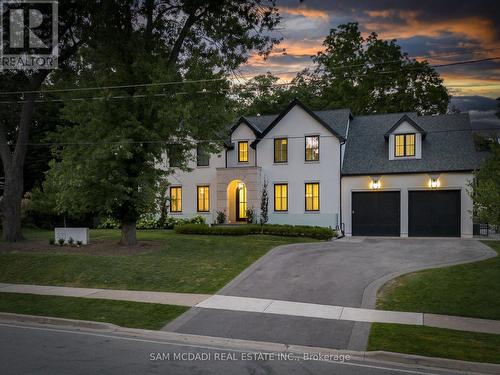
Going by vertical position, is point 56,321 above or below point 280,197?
below

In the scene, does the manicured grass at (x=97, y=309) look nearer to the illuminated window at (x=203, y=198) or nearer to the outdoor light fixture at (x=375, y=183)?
the outdoor light fixture at (x=375, y=183)

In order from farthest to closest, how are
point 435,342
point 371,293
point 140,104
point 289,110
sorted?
point 289,110 < point 140,104 < point 371,293 < point 435,342

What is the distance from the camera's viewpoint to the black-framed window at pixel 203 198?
33487 millimetres

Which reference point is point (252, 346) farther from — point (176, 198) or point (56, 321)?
point (176, 198)

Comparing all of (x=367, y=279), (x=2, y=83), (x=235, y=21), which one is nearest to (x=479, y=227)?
(x=367, y=279)

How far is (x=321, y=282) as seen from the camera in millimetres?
15312

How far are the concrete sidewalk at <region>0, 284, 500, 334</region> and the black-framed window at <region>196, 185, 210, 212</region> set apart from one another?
18.1m

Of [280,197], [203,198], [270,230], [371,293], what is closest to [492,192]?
[371,293]

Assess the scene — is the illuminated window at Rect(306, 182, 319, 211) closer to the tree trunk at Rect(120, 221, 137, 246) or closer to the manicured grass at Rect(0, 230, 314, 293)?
the manicured grass at Rect(0, 230, 314, 293)

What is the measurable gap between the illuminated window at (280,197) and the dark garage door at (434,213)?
7891mm

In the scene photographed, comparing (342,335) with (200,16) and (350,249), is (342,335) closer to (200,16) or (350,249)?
(350,249)

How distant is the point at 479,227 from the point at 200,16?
22.0m

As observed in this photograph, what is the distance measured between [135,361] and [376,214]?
2306cm

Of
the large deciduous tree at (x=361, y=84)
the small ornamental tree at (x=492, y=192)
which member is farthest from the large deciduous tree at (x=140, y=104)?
the large deciduous tree at (x=361, y=84)
